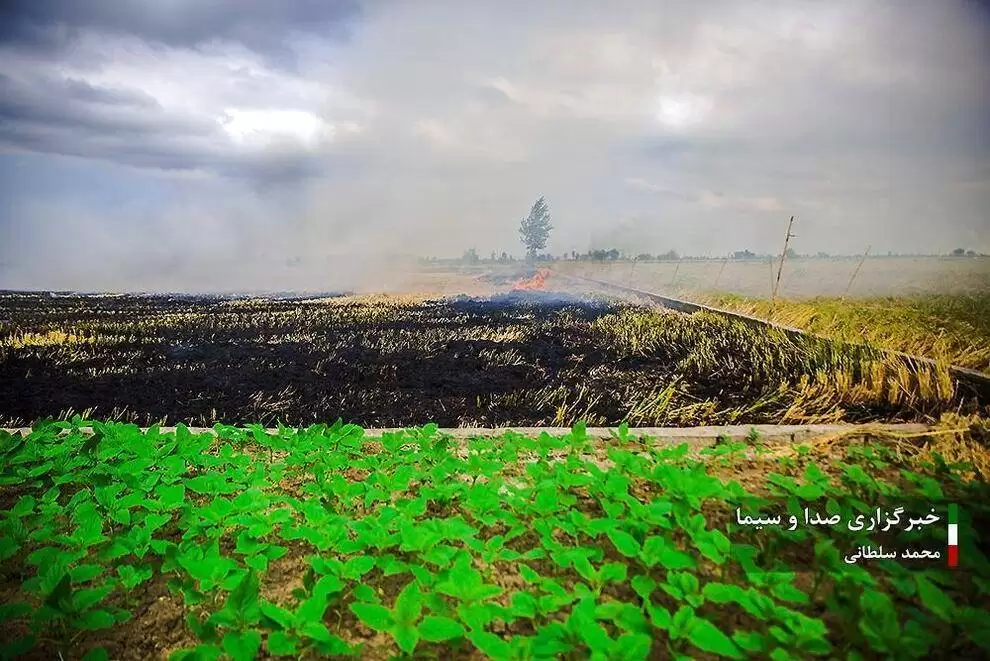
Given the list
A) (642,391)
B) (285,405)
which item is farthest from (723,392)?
(285,405)

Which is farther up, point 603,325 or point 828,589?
point 603,325

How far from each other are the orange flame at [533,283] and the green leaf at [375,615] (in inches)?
335

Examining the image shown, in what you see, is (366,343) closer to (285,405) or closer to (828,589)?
(285,405)

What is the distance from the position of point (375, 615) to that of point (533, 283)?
883 cm

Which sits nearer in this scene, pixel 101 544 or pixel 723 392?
pixel 101 544

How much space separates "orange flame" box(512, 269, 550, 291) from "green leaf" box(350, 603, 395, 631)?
8.51 metres

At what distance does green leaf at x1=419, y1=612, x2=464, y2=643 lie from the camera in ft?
4.48

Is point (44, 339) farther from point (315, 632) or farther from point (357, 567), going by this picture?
point (315, 632)

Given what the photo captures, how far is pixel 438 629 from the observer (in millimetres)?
1382

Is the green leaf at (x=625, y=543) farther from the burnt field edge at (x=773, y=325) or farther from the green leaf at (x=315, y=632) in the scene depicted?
the burnt field edge at (x=773, y=325)

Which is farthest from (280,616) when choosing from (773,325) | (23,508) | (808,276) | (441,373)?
(808,276)

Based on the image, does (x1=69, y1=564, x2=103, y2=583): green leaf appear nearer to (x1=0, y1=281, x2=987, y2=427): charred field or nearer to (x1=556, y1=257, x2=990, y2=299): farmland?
(x1=0, y1=281, x2=987, y2=427): charred field

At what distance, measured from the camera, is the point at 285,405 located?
424cm

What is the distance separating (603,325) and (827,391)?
280 cm
